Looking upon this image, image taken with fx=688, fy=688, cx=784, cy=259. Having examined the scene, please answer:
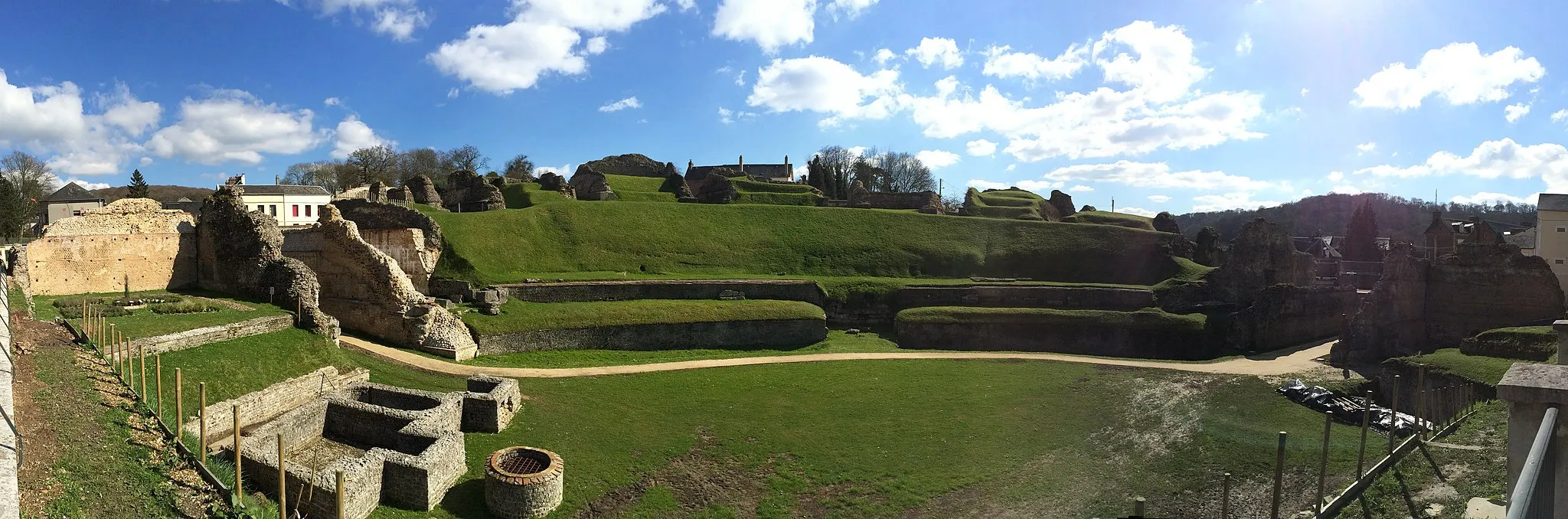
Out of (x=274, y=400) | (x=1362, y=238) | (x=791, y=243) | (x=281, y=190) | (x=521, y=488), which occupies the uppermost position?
(x=281, y=190)

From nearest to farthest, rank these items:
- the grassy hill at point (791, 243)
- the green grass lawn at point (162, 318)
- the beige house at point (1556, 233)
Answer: the green grass lawn at point (162, 318), the beige house at point (1556, 233), the grassy hill at point (791, 243)

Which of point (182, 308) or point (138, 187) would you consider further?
point (138, 187)

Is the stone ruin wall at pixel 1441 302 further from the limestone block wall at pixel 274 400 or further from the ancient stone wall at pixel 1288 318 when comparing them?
the limestone block wall at pixel 274 400

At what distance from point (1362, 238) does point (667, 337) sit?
5560 cm

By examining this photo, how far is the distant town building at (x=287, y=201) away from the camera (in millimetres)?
47312

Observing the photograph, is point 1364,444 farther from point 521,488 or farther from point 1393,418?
point 521,488

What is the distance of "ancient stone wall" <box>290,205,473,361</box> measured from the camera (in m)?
24.4

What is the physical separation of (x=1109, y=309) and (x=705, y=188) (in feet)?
120

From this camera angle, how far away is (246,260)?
2338cm

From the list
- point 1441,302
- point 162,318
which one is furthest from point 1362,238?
point 162,318

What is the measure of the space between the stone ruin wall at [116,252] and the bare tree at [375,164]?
45.2 m

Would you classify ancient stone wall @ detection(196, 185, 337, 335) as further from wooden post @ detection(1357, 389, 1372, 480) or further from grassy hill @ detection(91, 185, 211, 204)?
grassy hill @ detection(91, 185, 211, 204)

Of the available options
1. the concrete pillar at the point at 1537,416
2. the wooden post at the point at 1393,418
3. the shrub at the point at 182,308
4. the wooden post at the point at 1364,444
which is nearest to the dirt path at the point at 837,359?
the shrub at the point at 182,308

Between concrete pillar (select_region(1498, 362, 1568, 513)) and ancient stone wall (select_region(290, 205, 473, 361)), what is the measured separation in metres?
25.5
